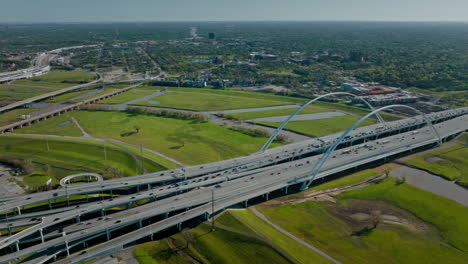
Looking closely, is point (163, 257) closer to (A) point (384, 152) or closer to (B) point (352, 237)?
(B) point (352, 237)

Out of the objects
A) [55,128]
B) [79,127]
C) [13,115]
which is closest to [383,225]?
[79,127]

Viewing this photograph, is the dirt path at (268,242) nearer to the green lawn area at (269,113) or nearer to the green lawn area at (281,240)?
the green lawn area at (281,240)

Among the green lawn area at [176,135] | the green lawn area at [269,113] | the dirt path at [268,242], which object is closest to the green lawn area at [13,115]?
the green lawn area at [176,135]

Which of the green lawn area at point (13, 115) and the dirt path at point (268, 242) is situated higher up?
the green lawn area at point (13, 115)

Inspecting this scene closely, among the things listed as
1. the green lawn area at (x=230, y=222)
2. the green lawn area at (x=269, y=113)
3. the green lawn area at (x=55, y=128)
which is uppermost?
the green lawn area at (x=269, y=113)

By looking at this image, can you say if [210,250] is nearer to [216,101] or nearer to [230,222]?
[230,222]
